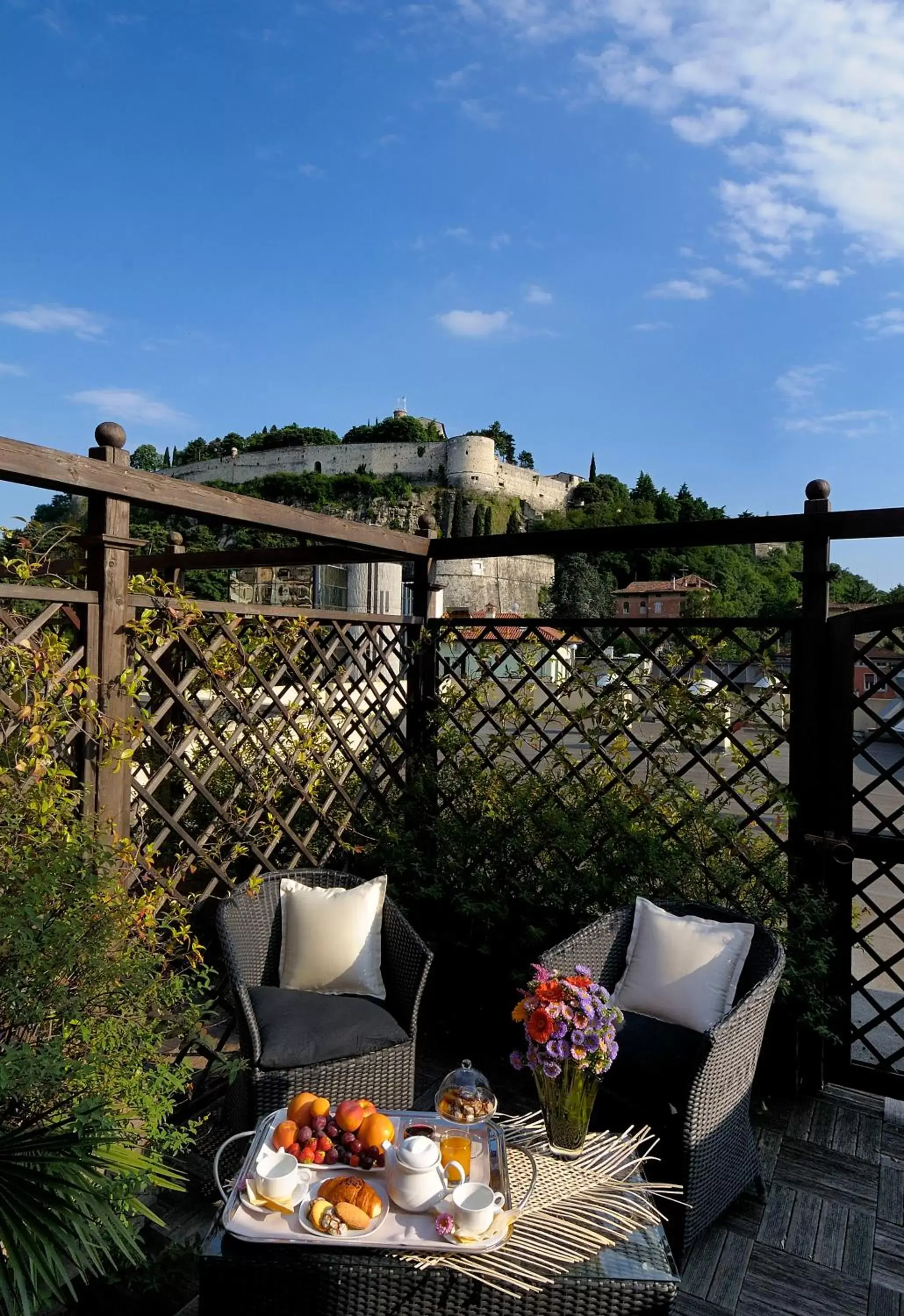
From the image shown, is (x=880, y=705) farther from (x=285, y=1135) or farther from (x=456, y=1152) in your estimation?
(x=285, y=1135)

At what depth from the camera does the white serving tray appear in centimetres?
130

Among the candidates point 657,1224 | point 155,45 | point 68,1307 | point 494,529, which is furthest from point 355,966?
point 494,529

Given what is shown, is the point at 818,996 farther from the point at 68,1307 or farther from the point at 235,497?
the point at 235,497

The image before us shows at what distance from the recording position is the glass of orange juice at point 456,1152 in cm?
150

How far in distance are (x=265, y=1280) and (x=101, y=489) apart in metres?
1.79

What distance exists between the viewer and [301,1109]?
159 centimetres

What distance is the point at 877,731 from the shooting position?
8.20 feet

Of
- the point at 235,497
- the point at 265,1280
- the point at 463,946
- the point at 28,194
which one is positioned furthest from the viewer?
the point at 28,194

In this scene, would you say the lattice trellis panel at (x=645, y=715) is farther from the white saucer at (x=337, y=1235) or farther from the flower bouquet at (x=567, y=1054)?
the white saucer at (x=337, y=1235)

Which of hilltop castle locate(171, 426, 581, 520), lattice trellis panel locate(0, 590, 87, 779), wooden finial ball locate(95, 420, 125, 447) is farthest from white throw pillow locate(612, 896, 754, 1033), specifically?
hilltop castle locate(171, 426, 581, 520)

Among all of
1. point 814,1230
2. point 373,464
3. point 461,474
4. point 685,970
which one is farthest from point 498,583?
point 814,1230

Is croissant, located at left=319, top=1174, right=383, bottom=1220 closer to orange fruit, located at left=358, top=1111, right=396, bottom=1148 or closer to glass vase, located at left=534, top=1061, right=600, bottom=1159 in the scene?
orange fruit, located at left=358, top=1111, right=396, bottom=1148

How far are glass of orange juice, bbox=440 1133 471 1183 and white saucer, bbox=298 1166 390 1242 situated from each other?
14cm

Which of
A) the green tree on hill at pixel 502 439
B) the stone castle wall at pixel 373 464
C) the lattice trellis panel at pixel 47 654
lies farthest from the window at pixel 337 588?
the green tree on hill at pixel 502 439
